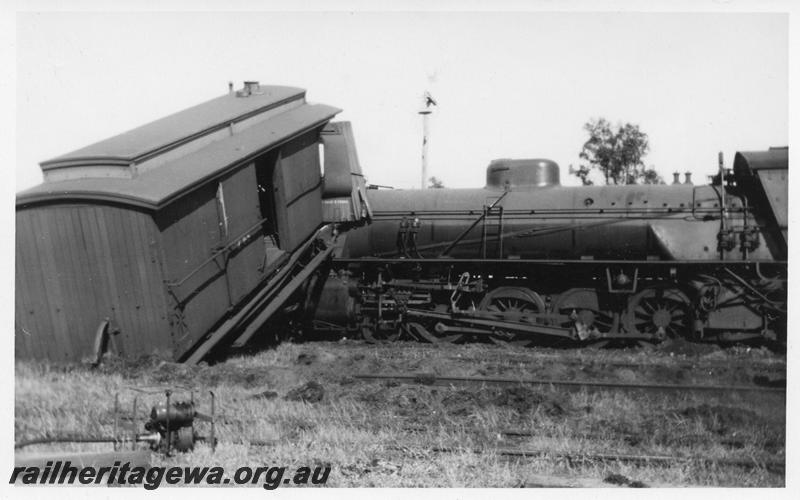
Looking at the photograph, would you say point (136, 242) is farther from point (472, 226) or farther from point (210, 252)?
point (472, 226)

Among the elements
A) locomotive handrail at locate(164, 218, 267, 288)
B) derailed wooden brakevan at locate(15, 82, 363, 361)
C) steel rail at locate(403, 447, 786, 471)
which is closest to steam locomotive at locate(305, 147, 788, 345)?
locomotive handrail at locate(164, 218, 267, 288)

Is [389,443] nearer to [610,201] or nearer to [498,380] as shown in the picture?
[498,380]

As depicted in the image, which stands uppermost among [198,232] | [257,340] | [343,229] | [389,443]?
[198,232]

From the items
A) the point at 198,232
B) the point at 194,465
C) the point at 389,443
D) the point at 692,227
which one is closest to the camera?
the point at 194,465

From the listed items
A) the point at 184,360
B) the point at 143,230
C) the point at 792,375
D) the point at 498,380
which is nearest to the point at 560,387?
the point at 498,380

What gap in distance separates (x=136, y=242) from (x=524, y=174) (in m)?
7.22

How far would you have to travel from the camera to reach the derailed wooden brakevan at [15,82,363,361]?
Answer: 24.4ft

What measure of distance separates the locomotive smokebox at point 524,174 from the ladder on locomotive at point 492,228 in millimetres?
623

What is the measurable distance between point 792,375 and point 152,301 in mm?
6290

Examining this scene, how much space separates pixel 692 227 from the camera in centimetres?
A: 1135

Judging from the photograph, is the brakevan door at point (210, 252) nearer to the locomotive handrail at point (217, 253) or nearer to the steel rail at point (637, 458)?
the locomotive handrail at point (217, 253)

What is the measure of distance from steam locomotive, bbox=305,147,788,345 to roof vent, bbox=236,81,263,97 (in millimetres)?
Result: 2817

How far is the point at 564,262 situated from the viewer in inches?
456

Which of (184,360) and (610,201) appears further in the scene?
(610,201)
